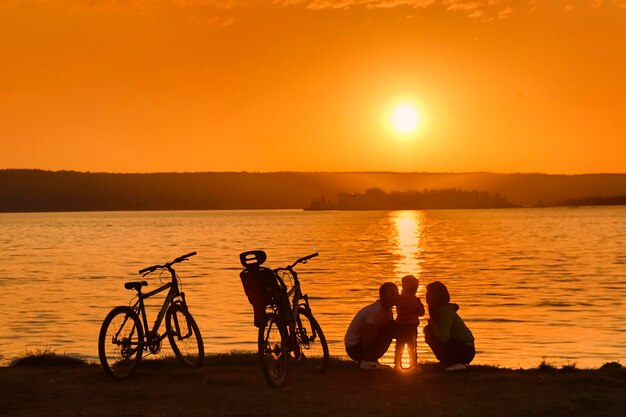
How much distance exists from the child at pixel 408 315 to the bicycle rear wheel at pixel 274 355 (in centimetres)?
174

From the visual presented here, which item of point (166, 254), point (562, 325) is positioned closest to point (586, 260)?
point (166, 254)

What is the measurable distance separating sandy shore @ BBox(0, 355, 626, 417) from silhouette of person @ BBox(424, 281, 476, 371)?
0.25 meters

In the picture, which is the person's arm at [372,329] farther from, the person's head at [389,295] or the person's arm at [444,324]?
the person's arm at [444,324]

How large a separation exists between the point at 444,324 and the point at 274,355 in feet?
8.14

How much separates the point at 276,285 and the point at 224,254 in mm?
60136

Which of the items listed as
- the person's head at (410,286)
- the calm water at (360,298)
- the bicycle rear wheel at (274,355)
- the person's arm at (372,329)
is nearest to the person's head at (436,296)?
the person's head at (410,286)

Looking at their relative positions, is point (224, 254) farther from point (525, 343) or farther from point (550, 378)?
point (550, 378)

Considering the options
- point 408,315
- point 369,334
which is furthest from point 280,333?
point 408,315

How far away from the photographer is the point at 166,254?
74.2 meters

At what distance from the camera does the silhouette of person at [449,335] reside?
1328 cm

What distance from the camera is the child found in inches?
521

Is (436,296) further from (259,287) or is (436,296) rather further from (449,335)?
(259,287)

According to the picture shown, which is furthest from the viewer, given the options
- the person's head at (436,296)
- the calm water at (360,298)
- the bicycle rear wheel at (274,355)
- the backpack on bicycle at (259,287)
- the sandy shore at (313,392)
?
the calm water at (360,298)

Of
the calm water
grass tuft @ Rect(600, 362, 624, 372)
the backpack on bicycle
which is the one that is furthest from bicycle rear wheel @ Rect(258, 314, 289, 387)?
the calm water
